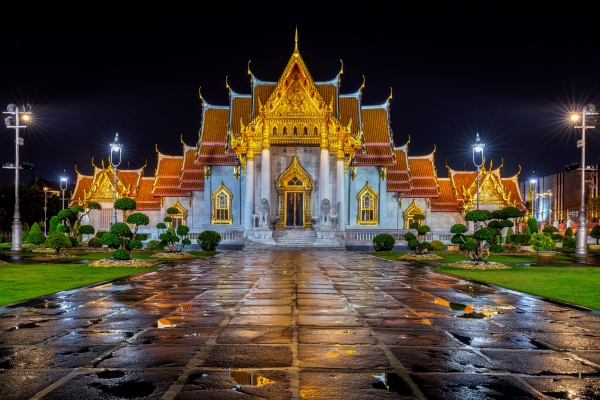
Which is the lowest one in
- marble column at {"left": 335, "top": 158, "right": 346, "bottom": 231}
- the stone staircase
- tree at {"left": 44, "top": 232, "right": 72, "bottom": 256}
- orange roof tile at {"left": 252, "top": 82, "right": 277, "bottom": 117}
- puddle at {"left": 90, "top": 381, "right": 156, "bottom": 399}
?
the stone staircase

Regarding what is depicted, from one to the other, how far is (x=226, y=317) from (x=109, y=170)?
179 feet

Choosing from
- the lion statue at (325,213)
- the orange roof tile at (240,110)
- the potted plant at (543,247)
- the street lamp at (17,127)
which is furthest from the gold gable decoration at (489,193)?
the street lamp at (17,127)

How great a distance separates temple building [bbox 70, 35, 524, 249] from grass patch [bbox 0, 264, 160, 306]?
23.6 meters

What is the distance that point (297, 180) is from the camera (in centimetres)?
5291

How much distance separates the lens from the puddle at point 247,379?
6586 millimetres

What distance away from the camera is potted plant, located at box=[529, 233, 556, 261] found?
3200cm

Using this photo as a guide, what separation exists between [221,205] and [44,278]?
1433 inches

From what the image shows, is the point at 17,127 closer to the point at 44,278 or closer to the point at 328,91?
the point at 44,278

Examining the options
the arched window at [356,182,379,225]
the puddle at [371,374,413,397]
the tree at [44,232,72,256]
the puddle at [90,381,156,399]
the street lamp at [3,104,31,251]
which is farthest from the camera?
the arched window at [356,182,379,225]

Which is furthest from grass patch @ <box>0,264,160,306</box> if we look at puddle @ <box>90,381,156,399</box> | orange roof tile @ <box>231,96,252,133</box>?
→ orange roof tile @ <box>231,96,252,133</box>

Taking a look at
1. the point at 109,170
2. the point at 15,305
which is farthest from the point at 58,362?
the point at 109,170

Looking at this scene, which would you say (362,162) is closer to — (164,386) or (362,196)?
(362,196)

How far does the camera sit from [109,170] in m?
→ 62.6

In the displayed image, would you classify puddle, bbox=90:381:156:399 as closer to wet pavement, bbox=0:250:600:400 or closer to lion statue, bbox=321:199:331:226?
wet pavement, bbox=0:250:600:400
